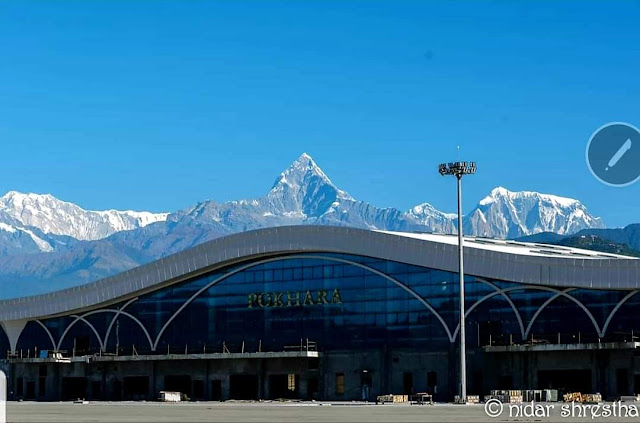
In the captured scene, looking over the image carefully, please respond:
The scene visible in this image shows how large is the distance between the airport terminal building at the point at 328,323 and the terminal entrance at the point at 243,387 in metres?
0.14

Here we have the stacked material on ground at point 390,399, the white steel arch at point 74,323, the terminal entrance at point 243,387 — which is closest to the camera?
the stacked material on ground at point 390,399

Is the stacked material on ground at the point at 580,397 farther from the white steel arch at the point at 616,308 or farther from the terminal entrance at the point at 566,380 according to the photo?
the white steel arch at the point at 616,308

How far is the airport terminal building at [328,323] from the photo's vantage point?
86.7 metres

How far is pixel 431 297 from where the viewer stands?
305ft

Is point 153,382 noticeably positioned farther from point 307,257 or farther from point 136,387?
point 307,257

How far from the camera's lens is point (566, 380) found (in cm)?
8750

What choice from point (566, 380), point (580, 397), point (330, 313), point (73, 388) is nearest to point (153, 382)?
point (73, 388)

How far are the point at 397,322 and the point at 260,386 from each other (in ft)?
45.8

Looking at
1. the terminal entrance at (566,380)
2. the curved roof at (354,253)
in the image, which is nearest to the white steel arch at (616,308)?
the curved roof at (354,253)

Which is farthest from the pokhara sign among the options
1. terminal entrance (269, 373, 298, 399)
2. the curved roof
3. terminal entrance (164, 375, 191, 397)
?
terminal entrance (164, 375, 191, 397)

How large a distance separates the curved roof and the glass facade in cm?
95

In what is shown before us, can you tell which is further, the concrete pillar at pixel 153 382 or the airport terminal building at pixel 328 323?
the concrete pillar at pixel 153 382

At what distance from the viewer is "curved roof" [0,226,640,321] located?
85.6 m

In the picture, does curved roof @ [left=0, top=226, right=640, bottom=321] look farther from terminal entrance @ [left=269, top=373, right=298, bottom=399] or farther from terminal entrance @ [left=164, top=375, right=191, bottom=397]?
terminal entrance @ [left=269, top=373, right=298, bottom=399]
